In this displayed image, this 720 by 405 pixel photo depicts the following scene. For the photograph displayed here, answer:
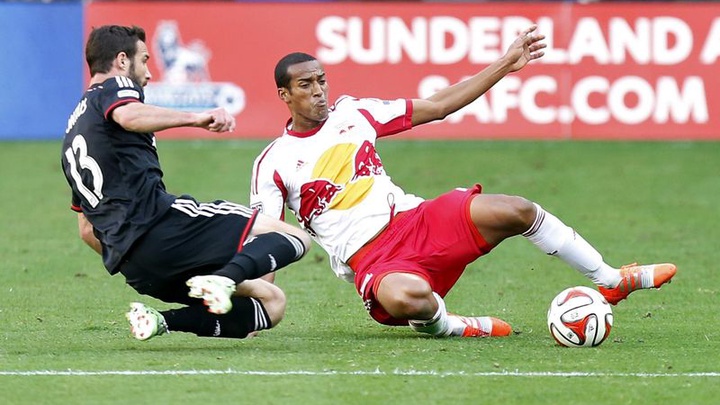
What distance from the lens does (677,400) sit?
659 cm

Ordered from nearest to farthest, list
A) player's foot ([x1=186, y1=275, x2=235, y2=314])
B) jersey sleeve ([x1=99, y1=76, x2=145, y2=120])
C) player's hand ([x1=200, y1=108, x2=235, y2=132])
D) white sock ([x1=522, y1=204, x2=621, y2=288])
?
player's hand ([x1=200, y1=108, x2=235, y2=132]) → player's foot ([x1=186, y1=275, x2=235, y2=314]) → jersey sleeve ([x1=99, y1=76, x2=145, y2=120]) → white sock ([x1=522, y1=204, x2=621, y2=288])

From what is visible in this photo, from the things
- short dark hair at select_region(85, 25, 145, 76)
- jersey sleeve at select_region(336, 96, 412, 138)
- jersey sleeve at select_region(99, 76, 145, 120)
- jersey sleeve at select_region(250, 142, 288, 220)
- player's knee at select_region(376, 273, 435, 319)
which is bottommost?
player's knee at select_region(376, 273, 435, 319)

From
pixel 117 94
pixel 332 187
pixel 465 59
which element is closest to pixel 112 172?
pixel 117 94

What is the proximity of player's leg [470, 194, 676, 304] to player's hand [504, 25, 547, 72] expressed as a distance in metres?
0.91

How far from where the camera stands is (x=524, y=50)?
8766 mm

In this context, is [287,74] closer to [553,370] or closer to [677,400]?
[553,370]

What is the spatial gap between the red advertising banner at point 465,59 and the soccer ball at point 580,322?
35.4ft

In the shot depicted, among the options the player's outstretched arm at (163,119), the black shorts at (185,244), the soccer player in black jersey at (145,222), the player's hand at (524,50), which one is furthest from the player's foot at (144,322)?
the player's hand at (524,50)

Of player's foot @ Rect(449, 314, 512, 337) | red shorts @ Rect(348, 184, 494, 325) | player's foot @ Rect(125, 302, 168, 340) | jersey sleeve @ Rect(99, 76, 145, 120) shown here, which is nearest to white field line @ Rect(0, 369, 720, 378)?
player's foot @ Rect(125, 302, 168, 340)

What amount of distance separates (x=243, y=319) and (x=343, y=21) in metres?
11.5

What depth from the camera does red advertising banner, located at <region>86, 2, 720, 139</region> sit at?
18.8 m

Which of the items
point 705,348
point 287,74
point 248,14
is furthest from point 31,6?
point 705,348

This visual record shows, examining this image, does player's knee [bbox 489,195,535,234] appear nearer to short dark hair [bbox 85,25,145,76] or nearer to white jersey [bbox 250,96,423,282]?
white jersey [bbox 250,96,423,282]

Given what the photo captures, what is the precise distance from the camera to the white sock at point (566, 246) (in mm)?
8273
